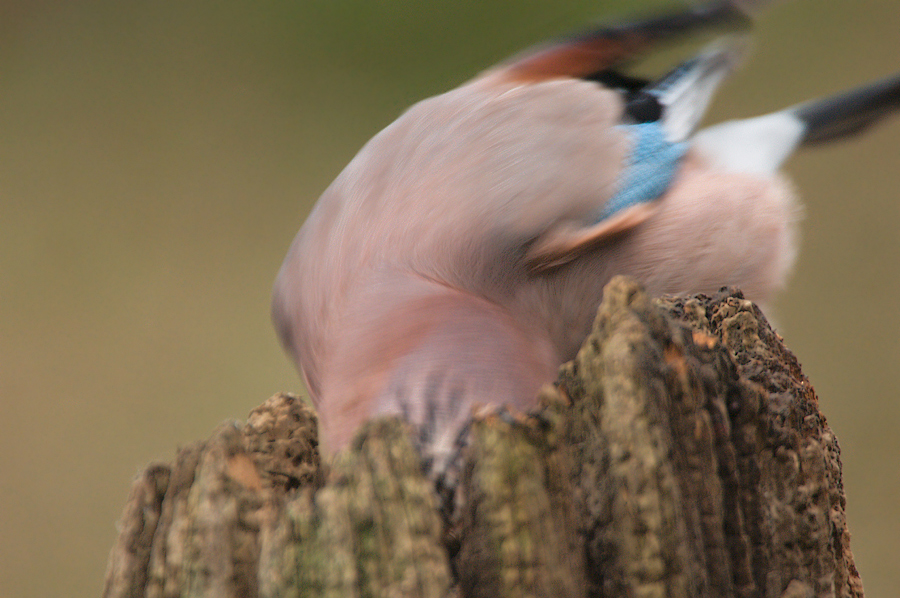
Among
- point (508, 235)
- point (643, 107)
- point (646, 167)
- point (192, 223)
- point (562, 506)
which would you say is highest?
point (192, 223)

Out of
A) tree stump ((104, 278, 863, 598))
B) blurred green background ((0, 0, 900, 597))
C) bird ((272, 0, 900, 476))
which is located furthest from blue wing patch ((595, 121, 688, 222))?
blurred green background ((0, 0, 900, 597))

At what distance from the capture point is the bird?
594mm

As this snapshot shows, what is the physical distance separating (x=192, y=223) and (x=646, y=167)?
1.28 meters

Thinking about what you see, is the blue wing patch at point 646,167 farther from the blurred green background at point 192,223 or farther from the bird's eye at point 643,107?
the blurred green background at point 192,223

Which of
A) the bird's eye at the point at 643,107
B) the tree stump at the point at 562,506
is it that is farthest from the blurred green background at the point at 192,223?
the tree stump at the point at 562,506

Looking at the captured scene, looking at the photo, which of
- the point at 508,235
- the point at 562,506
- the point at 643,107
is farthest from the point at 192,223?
the point at 562,506

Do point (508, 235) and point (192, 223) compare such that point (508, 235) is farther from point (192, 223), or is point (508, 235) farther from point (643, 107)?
point (192, 223)

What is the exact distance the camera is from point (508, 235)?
2.41ft

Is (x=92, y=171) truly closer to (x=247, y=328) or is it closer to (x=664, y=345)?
(x=247, y=328)

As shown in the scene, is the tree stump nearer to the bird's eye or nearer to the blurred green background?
the bird's eye

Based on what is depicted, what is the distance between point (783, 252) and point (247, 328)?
1.23 m

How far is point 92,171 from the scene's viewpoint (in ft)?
5.96

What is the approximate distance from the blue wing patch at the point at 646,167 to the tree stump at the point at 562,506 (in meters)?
0.41

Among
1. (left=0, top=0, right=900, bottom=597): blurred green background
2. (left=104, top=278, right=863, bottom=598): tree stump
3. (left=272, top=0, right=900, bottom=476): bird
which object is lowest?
(left=104, top=278, right=863, bottom=598): tree stump
